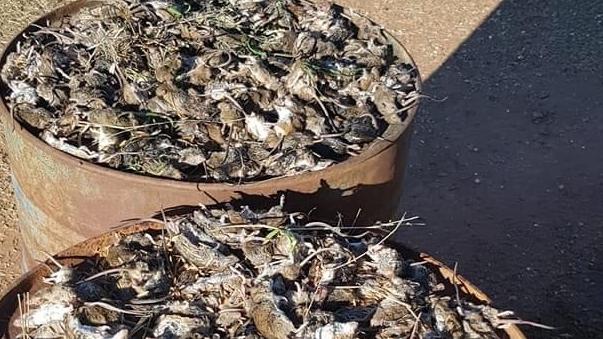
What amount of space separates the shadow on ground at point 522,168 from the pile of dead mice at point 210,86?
2002 millimetres

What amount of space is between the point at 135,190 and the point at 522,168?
12.2 feet

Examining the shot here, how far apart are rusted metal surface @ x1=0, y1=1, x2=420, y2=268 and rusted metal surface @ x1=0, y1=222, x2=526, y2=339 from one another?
0.18 m

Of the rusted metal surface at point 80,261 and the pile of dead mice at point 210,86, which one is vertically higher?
the pile of dead mice at point 210,86

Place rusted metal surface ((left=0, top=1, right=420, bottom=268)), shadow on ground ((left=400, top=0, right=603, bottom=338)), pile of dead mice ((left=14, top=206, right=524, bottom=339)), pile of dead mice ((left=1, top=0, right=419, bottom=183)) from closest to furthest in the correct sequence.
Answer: pile of dead mice ((left=14, top=206, right=524, bottom=339))
rusted metal surface ((left=0, top=1, right=420, bottom=268))
pile of dead mice ((left=1, top=0, right=419, bottom=183))
shadow on ground ((left=400, top=0, right=603, bottom=338))

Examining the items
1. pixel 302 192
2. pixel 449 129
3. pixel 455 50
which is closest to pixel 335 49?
pixel 302 192

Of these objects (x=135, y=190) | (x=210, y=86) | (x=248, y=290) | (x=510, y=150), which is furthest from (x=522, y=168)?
(x=248, y=290)

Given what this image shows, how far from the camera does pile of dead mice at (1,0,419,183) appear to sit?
299cm

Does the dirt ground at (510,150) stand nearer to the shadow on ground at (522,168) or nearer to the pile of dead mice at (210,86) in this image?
the shadow on ground at (522,168)

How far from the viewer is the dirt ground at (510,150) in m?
5.18

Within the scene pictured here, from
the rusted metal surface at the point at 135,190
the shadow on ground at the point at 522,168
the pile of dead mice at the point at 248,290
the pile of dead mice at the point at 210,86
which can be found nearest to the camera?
the pile of dead mice at the point at 248,290

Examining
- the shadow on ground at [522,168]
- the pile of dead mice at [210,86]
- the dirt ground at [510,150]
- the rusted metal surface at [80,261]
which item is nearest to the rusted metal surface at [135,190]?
the pile of dead mice at [210,86]

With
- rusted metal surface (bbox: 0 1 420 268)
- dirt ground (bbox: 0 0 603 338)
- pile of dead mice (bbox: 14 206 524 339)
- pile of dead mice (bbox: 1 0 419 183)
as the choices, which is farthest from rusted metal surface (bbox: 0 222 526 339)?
dirt ground (bbox: 0 0 603 338)

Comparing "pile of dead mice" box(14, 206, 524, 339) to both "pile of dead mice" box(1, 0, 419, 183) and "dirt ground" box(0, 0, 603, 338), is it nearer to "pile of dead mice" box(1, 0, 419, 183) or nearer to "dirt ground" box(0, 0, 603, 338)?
"pile of dead mice" box(1, 0, 419, 183)

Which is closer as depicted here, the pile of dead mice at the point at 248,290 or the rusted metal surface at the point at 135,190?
the pile of dead mice at the point at 248,290
